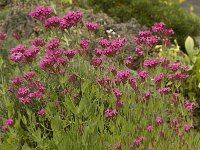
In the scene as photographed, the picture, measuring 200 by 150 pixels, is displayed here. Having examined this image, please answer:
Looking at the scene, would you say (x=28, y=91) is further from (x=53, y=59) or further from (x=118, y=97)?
(x=118, y=97)

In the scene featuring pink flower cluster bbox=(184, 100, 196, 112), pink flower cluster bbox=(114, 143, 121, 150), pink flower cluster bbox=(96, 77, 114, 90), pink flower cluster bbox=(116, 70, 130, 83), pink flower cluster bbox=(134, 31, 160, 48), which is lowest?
pink flower cluster bbox=(114, 143, 121, 150)

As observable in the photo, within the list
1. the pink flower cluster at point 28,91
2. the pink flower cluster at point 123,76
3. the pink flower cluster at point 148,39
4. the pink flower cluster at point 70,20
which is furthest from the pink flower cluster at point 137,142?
the pink flower cluster at point 70,20

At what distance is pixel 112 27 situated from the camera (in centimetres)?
823

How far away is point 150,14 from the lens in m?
9.17

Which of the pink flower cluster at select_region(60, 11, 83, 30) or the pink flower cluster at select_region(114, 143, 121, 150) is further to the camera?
the pink flower cluster at select_region(60, 11, 83, 30)

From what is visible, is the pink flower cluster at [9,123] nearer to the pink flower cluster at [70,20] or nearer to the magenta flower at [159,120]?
the pink flower cluster at [70,20]

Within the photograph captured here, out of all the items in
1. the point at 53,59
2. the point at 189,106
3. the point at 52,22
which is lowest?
the point at 189,106

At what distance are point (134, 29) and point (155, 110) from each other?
3763mm

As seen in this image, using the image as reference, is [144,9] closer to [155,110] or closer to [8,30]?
[8,30]

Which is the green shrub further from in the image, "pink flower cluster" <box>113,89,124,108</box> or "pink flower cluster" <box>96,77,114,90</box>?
"pink flower cluster" <box>113,89,124,108</box>

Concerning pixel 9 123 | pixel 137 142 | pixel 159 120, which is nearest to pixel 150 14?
pixel 159 120

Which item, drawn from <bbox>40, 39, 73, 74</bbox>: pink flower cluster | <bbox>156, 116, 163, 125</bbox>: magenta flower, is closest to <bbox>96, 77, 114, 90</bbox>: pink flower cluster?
<bbox>40, 39, 73, 74</bbox>: pink flower cluster

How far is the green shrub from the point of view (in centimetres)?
909

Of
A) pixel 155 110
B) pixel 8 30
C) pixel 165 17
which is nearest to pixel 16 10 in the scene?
pixel 8 30
